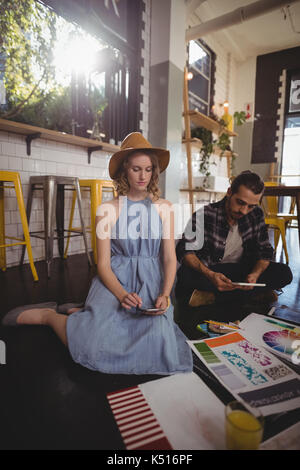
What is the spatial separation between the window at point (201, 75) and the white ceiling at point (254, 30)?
0.98ft

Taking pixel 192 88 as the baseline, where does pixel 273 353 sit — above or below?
below

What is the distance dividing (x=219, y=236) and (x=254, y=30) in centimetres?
505

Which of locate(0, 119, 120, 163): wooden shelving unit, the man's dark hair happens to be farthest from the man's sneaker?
locate(0, 119, 120, 163): wooden shelving unit

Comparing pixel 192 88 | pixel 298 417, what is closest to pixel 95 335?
pixel 298 417

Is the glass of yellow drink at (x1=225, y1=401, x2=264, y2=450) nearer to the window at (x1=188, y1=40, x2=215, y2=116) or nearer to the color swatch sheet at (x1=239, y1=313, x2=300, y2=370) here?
the color swatch sheet at (x1=239, y1=313, x2=300, y2=370)

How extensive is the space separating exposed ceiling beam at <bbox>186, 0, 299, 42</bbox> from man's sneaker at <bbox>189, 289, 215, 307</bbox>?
3.76 metres

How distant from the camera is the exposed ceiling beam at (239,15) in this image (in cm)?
345

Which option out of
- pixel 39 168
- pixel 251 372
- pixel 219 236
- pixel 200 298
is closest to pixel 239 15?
pixel 39 168

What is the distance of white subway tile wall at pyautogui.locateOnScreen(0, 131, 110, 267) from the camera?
2.32 m

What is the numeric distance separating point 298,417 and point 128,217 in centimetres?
93
